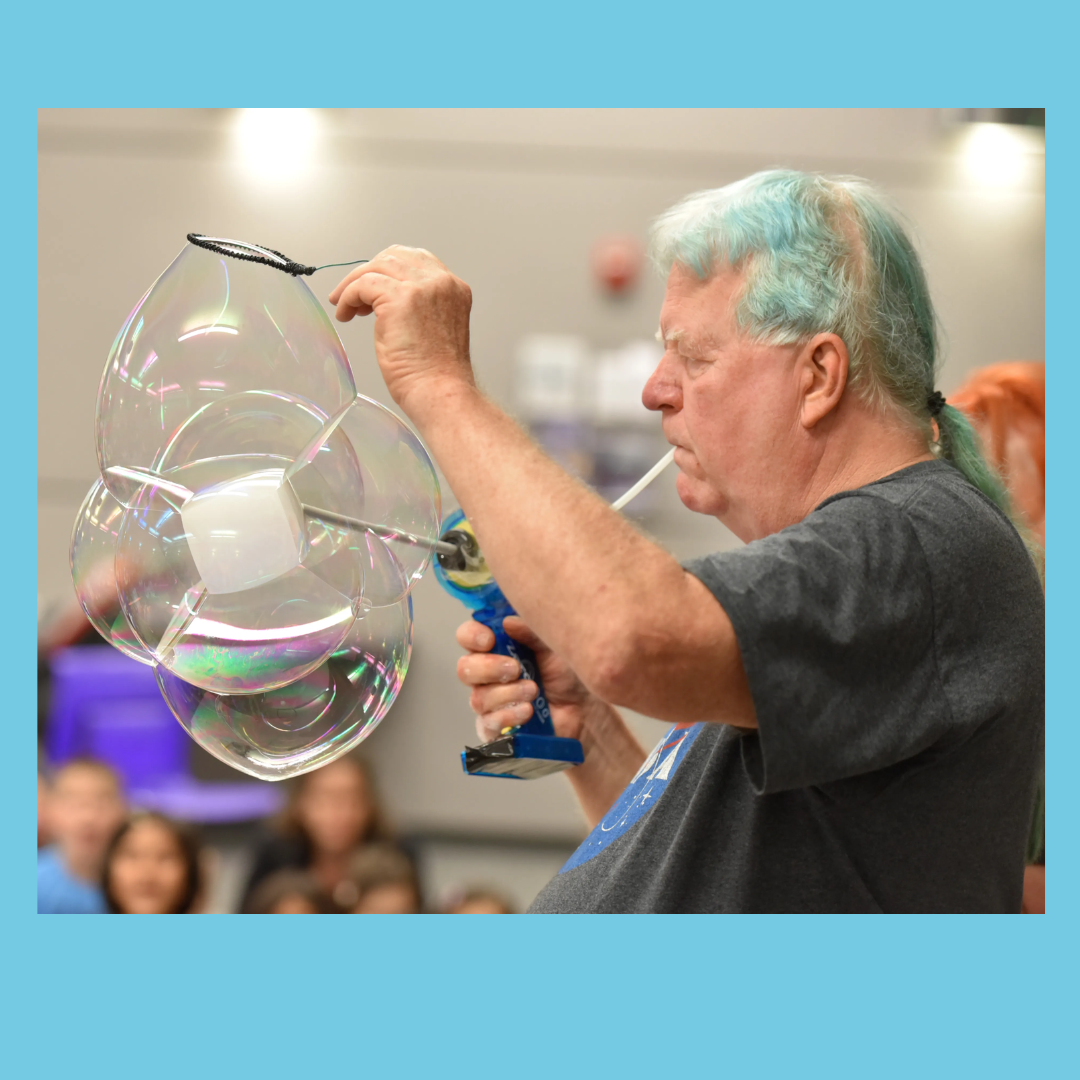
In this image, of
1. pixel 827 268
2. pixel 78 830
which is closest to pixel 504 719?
pixel 827 268

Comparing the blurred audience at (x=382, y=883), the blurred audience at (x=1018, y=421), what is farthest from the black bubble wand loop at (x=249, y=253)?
the blurred audience at (x=382, y=883)

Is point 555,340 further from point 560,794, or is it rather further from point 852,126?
point 560,794

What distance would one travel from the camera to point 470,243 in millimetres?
3318

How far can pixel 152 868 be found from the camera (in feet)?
9.59

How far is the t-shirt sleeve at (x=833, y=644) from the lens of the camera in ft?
2.39

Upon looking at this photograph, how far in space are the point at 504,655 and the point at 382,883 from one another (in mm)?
2193

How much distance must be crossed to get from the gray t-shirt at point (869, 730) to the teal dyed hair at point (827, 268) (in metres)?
0.11

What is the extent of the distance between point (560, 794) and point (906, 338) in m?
2.61

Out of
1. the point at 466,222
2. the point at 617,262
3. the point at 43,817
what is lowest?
the point at 43,817

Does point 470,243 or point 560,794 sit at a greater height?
point 470,243

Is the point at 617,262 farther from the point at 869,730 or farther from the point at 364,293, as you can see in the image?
the point at 869,730

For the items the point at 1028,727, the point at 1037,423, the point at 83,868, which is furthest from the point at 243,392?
the point at 83,868

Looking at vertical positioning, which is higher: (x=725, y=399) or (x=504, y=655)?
(x=725, y=399)

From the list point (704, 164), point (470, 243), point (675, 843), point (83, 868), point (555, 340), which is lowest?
point (83, 868)
